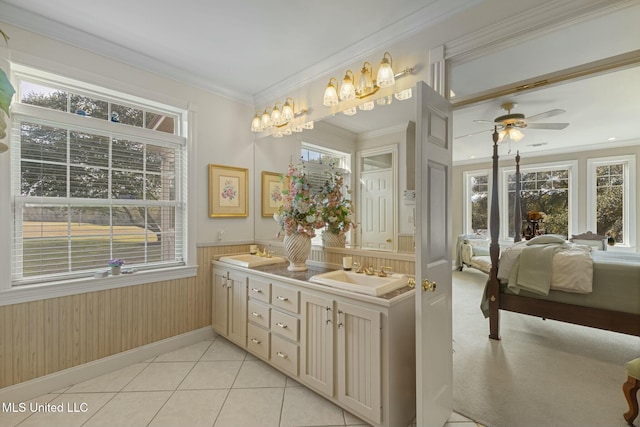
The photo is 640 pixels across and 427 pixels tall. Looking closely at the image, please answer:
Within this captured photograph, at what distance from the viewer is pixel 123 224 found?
8.28ft

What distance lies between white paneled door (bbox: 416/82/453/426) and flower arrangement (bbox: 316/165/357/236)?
899 millimetres

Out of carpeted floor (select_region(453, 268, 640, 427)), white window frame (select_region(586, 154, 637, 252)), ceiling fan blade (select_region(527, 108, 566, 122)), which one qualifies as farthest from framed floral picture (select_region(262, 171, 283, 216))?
white window frame (select_region(586, 154, 637, 252))

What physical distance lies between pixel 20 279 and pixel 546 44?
3.85 m

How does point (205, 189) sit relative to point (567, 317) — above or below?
above

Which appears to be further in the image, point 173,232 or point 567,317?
point 173,232

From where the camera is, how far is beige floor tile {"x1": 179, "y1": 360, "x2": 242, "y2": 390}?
2.15m

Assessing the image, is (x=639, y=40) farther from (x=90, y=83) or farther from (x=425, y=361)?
(x=90, y=83)

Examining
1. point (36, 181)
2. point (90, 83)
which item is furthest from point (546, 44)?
point (36, 181)

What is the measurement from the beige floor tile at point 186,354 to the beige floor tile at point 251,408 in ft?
2.46

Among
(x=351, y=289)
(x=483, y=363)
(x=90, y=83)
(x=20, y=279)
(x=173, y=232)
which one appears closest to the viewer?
(x=351, y=289)

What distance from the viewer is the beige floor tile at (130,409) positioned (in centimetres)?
175

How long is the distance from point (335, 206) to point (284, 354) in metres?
1.29

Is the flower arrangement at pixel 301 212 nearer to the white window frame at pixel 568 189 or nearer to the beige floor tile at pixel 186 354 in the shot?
the beige floor tile at pixel 186 354

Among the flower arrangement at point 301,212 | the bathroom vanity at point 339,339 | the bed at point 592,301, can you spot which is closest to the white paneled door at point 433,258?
the bathroom vanity at point 339,339
